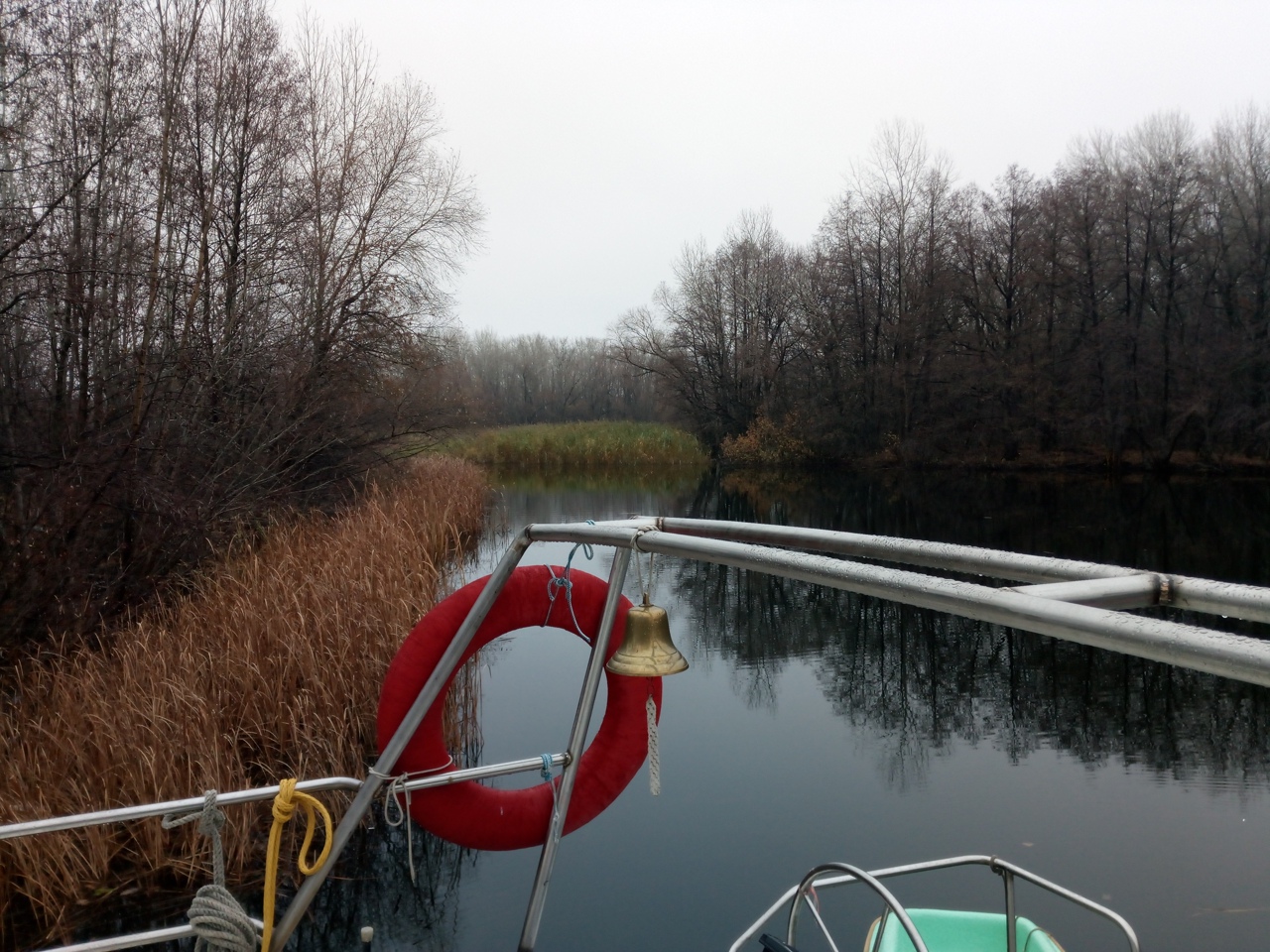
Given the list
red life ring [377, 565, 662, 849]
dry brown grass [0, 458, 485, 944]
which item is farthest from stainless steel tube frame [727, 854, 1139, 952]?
dry brown grass [0, 458, 485, 944]

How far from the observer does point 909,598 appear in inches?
46.9

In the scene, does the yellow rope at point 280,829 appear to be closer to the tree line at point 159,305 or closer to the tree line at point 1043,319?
the tree line at point 159,305

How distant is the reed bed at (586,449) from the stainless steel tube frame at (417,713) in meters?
29.9

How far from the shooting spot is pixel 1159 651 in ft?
2.86

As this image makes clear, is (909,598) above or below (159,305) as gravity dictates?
below

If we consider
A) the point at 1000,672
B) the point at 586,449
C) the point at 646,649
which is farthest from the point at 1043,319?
the point at 646,649

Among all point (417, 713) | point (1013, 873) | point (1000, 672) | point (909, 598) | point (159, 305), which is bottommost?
point (1000, 672)

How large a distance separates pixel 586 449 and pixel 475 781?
1225 inches

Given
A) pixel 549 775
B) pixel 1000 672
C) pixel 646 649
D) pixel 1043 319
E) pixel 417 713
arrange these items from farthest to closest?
pixel 1043 319 < pixel 1000 672 < pixel 549 775 < pixel 417 713 < pixel 646 649

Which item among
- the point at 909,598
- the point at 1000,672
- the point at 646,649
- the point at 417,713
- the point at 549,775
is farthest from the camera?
the point at 1000,672

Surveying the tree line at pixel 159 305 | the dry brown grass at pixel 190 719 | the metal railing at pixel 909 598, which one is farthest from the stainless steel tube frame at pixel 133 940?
the tree line at pixel 159 305

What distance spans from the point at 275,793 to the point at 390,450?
1220 cm

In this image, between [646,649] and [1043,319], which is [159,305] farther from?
[1043,319]

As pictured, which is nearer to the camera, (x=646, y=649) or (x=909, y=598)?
(x=909, y=598)
